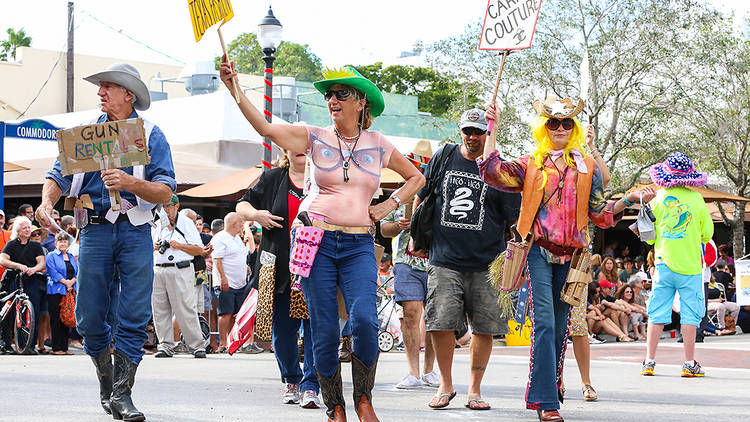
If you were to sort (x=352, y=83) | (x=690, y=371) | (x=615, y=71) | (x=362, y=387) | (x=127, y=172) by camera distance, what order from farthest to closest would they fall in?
(x=615, y=71), (x=690, y=371), (x=127, y=172), (x=352, y=83), (x=362, y=387)

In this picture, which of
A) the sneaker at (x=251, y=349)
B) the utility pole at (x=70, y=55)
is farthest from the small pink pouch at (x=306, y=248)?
the utility pole at (x=70, y=55)

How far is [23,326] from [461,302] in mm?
8039

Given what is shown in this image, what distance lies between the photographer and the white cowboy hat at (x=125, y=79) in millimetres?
6270

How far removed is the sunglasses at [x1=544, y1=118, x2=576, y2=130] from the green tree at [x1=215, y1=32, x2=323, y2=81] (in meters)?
72.1

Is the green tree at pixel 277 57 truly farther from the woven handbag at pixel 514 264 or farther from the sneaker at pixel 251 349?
the woven handbag at pixel 514 264

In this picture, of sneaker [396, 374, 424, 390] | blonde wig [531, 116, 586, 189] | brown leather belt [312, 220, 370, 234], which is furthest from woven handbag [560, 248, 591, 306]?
sneaker [396, 374, 424, 390]

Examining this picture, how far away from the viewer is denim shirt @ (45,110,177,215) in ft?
20.1

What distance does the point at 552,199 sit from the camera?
21.4ft

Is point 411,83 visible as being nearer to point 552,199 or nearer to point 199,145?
point 199,145

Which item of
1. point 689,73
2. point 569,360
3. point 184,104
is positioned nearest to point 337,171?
point 569,360

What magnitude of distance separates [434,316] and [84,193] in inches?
103

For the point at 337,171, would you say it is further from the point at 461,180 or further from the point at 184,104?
the point at 184,104

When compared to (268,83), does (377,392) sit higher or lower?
lower

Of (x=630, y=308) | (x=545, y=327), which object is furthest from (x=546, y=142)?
(x=630, y=308)
